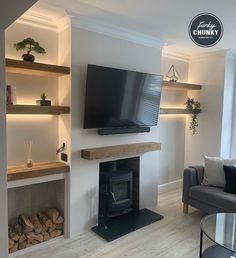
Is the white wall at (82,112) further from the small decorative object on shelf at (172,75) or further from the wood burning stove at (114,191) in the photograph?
the small decorative object on shelf at (172,75)

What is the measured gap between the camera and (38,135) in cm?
282

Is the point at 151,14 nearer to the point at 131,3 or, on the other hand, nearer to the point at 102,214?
the point at 131,3

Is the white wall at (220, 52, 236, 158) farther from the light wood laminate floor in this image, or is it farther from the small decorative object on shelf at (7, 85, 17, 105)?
the small decorative object on shelf at (7, 85, 17, 105)

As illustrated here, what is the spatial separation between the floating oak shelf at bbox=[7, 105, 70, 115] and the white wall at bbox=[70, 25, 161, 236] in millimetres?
143

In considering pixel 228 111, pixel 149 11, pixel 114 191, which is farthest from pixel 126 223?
pixel 228 111

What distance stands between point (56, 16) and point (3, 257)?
7.71ft

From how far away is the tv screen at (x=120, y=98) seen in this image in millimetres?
2814

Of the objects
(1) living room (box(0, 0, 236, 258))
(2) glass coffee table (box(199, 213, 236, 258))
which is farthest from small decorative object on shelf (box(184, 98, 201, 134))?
(2) glass coffee table (box(199, 213, 236, 258))

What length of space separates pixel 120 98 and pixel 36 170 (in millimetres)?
1323

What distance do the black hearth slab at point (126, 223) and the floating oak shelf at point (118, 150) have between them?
2.94 ft

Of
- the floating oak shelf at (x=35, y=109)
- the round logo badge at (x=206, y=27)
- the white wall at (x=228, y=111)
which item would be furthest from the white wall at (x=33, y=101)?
the white wall at (x=228, y=111)

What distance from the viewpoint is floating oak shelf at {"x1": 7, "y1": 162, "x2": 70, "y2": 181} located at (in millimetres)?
2408

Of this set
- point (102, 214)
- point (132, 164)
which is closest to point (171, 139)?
point (132, 164)

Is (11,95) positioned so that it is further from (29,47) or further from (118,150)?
(118,150)
